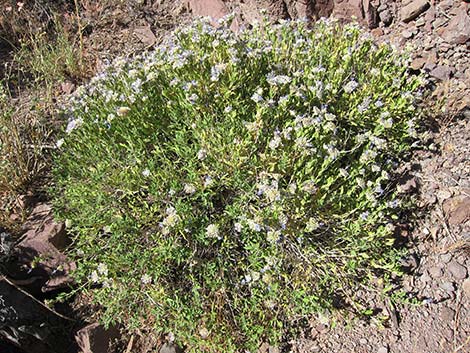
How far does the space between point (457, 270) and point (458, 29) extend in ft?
7.76

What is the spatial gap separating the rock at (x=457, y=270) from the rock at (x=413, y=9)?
2667 mm

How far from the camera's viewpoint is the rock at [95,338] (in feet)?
9.41

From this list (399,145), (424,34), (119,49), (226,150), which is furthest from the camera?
(119,49)

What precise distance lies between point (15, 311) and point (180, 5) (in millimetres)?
3826

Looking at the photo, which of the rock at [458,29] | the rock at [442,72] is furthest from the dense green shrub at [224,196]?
the rock at [458,29]

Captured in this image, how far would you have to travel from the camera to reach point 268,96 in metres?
3.33

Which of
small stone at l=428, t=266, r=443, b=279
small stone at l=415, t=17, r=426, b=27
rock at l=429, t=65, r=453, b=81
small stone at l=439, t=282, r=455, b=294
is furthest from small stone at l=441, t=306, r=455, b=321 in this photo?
small stone at l=415, t=17, r=426, b=27

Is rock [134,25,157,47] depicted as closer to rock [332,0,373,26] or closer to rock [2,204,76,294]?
rock [332,0,373,26]

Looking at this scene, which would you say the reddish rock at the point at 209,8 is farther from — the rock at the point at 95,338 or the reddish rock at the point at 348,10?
the rock at the point at 95,338

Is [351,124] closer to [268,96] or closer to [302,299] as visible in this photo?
[268,96]

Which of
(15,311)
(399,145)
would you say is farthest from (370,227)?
(15,311)

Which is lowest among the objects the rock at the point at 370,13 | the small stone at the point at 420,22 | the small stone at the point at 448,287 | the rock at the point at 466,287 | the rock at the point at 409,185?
the rock at the point at 466,287

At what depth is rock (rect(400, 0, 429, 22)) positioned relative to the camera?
440cm

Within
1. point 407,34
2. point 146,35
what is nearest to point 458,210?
point 407,34
